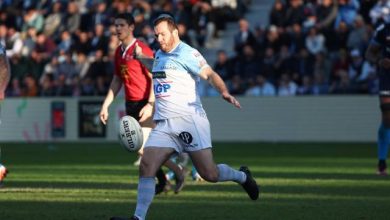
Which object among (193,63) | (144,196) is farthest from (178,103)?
(144,196)

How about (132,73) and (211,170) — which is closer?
(211,170)

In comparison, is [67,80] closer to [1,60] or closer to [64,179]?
[64,179]

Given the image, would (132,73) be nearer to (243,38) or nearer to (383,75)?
(383,75)

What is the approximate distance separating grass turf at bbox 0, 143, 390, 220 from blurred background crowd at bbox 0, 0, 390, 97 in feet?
18.0

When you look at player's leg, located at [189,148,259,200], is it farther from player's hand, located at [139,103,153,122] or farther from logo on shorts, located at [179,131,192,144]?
Result: player's hand, located at [139,103,153,122]

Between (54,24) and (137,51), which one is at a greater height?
(137,51)

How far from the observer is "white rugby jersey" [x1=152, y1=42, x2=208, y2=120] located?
11.5 m

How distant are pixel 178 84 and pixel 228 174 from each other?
1203 millimetres

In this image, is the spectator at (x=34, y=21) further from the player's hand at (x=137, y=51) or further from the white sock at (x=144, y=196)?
the white sock at (x=144, y=196)

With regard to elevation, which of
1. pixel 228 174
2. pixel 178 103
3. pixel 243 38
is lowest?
pixel 243 38

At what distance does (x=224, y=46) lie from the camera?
35844 mm

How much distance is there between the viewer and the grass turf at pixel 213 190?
1226 cm

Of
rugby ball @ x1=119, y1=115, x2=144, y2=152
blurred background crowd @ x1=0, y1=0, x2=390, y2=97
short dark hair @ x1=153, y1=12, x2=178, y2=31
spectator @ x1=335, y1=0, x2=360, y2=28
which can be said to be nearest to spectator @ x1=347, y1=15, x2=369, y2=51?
blurred background crowd @ x1=0, y1=0, x2=390, y2=97

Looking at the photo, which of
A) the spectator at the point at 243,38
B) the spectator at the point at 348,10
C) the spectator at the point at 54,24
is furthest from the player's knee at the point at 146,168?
the spectator at the point at 54,24
